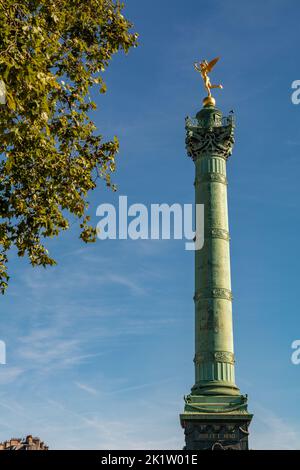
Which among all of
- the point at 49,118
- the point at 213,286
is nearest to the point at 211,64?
the point at 213,286

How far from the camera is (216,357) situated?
119ft

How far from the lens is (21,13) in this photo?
629 inches

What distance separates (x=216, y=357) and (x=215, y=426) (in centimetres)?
397

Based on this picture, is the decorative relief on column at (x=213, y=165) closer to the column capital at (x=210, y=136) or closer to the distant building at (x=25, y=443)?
the column capital at (x=210, y=136)

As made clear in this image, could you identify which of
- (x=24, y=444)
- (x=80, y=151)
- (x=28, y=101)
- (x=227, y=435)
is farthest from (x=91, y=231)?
(x=24, y=444)

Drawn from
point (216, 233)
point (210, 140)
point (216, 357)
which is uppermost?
point (210, 140)

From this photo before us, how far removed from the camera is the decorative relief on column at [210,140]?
4175 cm

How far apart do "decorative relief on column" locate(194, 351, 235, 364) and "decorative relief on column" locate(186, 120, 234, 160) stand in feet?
43.0

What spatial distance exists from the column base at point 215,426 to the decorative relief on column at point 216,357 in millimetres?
2786

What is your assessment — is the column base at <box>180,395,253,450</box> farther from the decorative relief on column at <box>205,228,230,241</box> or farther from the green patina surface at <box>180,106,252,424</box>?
the decorative relief on column at <box>205,228,230,241</box>

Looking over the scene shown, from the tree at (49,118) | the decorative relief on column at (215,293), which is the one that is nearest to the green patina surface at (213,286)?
the decorative relief on column at (215,293)

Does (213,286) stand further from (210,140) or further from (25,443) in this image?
(25,443)

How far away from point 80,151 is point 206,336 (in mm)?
20478

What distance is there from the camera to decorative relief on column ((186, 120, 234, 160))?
41.8m
